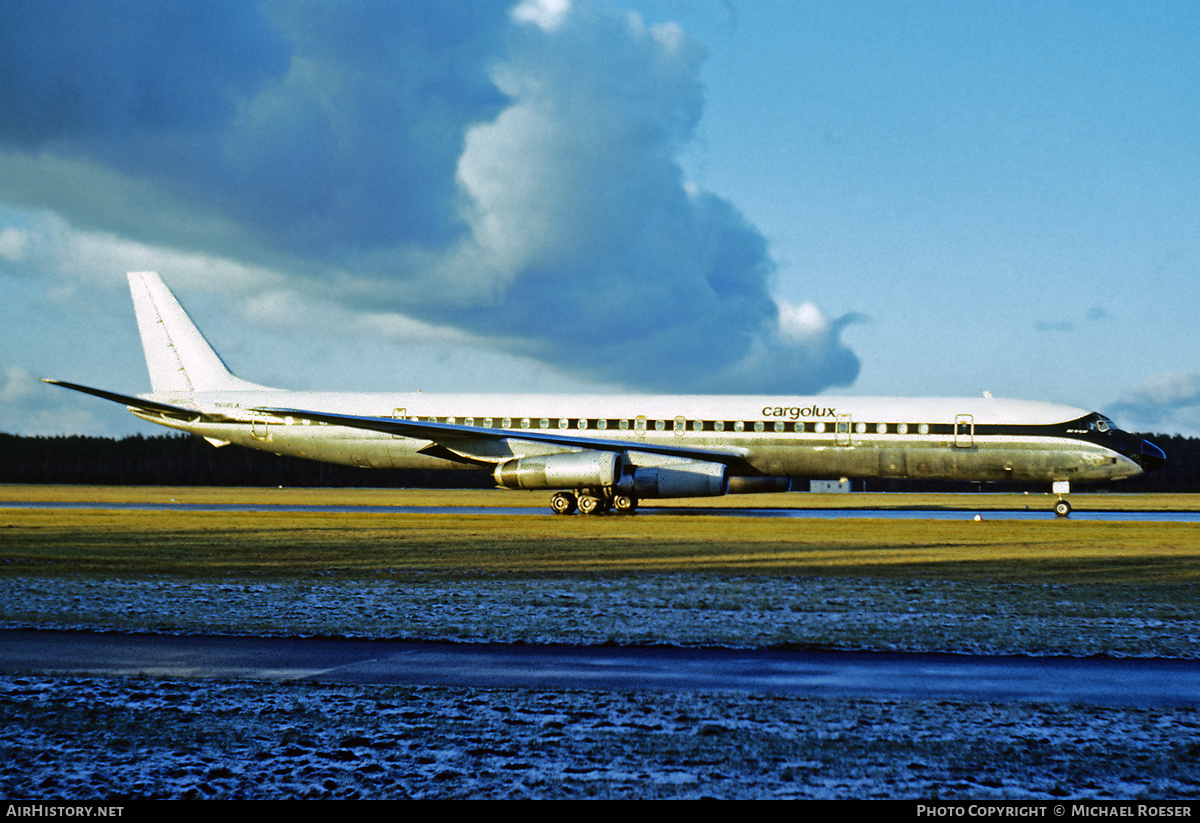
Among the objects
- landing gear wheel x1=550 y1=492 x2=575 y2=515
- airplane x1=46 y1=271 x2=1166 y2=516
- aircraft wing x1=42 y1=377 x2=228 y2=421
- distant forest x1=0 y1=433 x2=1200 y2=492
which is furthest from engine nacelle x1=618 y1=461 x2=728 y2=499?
distant forest x1=0 y1=433 x2=1200 y2=492

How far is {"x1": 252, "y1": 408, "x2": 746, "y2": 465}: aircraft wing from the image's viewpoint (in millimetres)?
26938

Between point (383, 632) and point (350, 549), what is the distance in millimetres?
8556

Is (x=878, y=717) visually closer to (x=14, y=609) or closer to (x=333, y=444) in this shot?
(x=14, y=609)

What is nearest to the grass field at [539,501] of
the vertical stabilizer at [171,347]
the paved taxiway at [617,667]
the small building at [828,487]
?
the vertical stabilizer at [171,347]

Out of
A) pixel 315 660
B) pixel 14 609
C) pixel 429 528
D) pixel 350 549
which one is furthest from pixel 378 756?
pixel 429 528

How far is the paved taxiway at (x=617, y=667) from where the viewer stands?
21.6 feet

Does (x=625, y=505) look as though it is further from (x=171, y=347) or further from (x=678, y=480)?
(x=171, y=347)

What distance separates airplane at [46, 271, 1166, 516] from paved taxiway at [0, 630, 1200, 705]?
58.6ft

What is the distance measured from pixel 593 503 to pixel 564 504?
1.01 metres

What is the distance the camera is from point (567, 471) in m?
26.1

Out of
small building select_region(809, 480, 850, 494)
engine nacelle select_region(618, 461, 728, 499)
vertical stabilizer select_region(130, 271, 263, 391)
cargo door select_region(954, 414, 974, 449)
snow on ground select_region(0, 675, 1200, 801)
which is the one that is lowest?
snow on ground select_region(0, 675, 1200, 801)

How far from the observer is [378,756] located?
15.7 feet

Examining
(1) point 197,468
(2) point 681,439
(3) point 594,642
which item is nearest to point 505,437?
(2) point 681,439

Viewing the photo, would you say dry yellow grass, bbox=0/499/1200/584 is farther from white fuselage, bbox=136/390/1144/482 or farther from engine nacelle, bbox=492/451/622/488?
white fuselage, bbox=136/390/1144/482
